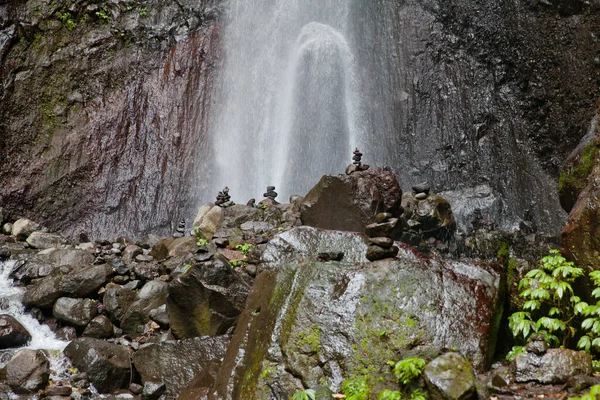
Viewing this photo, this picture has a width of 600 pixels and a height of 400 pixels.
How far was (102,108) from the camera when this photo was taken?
50.9 feet

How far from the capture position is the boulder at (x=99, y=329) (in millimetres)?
7242

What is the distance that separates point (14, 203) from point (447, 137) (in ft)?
41.0

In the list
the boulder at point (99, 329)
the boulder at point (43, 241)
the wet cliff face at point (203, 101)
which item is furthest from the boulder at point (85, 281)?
the wet cliff face at point (203, 101)

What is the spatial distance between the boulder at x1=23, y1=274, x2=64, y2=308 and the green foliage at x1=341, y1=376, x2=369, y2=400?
547 centimetres

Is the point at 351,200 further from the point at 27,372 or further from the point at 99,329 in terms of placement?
the point at 27,372

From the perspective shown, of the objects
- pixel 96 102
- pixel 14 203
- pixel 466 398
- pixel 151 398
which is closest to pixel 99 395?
pixel 151 398

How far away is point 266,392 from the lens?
4.30 meters

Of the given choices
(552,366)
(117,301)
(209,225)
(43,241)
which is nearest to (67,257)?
(43,241)

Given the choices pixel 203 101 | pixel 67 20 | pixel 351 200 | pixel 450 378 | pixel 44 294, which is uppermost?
pixel 67 20

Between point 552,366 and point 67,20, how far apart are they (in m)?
17.6

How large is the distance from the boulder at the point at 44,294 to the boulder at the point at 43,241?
305cm

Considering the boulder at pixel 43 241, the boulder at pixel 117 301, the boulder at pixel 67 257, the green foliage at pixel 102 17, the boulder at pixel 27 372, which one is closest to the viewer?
the boulder at pixel 27 372

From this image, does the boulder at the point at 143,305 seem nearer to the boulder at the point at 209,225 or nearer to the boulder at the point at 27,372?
the boulder at the point at 27,372

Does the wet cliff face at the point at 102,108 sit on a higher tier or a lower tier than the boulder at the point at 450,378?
higher
